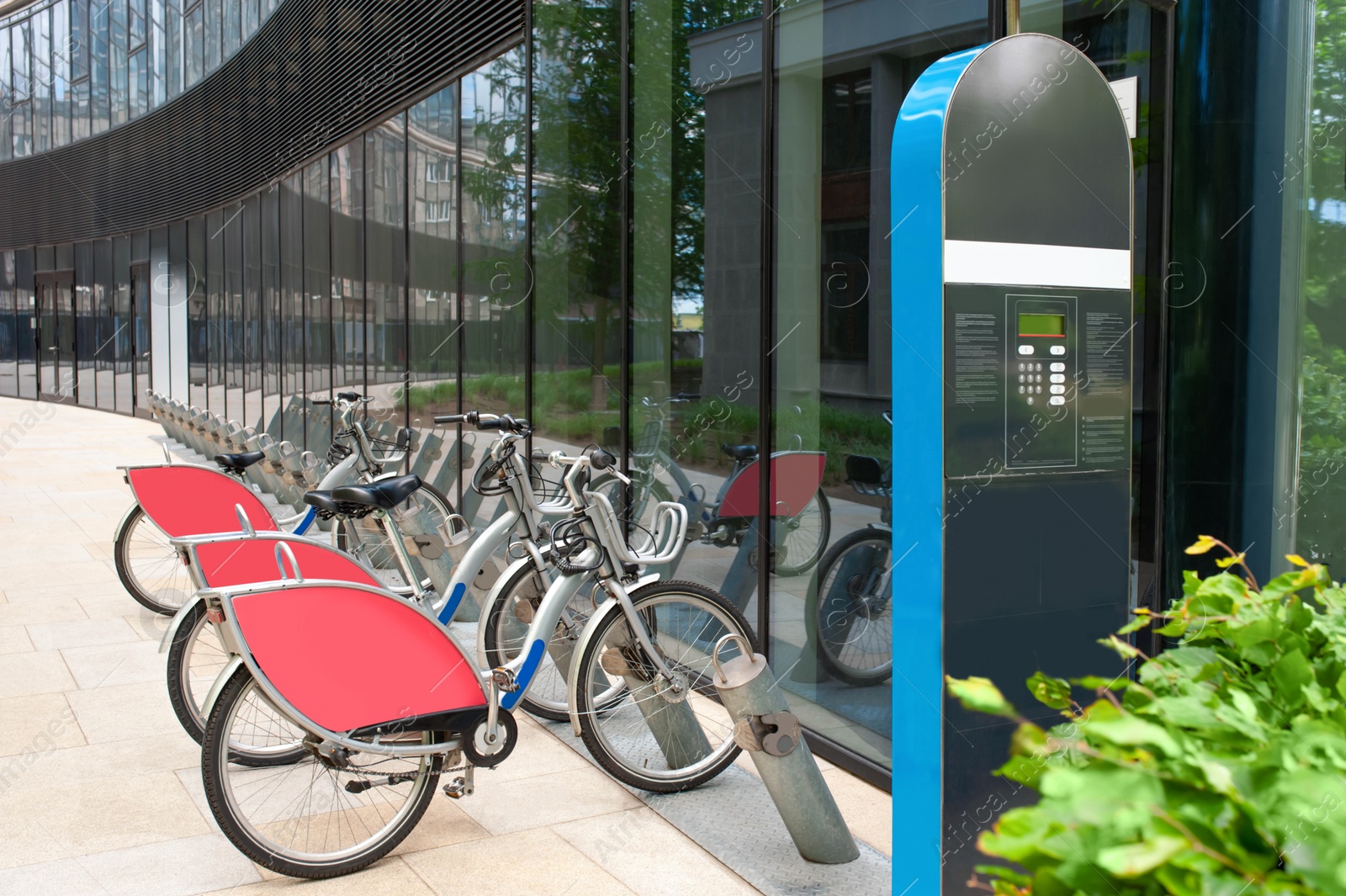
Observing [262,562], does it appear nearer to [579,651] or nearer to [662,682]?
[579,651]

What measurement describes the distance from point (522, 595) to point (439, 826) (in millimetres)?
1112

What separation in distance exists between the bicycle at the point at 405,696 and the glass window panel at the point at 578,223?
227cm

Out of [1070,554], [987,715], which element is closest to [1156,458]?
[1070,554]

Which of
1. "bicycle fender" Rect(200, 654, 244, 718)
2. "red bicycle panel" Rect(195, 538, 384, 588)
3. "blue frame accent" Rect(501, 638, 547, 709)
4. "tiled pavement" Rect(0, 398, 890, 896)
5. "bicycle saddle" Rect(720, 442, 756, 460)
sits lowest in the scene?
"tiled pavement" Rect(0, 398, 890, 896)

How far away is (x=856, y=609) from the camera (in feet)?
14.1

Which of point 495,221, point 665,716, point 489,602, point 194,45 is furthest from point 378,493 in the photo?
point 194,45

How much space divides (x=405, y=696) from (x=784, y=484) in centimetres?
186

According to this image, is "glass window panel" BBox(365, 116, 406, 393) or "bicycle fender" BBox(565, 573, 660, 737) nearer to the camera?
"bicycle fender" BBox(565, 573, 660, 737)

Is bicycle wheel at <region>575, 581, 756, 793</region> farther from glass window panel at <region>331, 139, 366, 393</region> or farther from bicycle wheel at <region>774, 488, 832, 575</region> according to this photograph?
glass window panel at <region>331, 139, 366, 393</region>

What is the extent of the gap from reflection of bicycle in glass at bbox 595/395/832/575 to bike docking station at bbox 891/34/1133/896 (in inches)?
69.4

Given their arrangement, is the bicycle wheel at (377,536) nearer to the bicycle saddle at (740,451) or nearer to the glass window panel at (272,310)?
the bicycle saddle at (740,451)

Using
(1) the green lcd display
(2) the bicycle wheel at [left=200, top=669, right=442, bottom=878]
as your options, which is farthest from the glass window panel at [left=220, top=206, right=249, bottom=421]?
(1) the green lcd display

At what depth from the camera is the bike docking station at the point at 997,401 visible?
2.42 meters

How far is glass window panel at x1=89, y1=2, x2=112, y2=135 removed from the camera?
81.6ft
